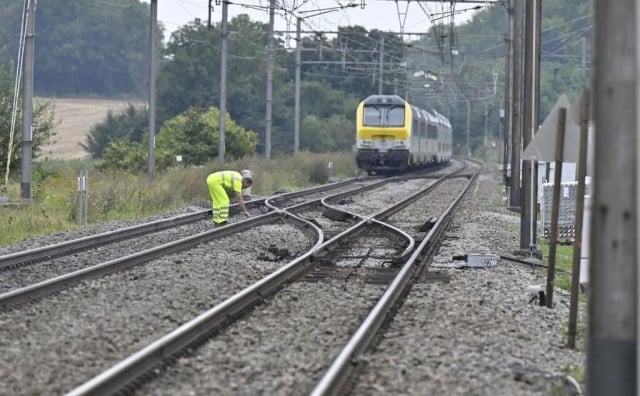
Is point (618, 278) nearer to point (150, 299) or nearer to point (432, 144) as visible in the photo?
point (150, 299)

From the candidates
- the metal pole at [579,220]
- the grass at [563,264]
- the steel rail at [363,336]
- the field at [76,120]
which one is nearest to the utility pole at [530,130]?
the grass at [563,264]

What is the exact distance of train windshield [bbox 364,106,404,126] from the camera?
1937 inches

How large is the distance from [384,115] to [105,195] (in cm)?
2407

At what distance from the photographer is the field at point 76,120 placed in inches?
3274

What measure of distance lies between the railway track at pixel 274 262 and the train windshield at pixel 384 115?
2076 centimetres

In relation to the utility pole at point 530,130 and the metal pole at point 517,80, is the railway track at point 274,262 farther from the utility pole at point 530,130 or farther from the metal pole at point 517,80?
the metal pole at point 517,80

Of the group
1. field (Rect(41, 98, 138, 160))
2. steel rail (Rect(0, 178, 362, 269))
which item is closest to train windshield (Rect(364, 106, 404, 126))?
steel rail (Rect(0, 178, 362, 269))

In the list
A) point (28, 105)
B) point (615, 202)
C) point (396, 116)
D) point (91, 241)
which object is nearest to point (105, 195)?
point (28, 105)

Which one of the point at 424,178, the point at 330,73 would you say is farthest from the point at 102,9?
the point at 424,178

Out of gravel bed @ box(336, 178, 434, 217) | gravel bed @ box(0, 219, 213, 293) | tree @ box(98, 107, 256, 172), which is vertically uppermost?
tree @ box(98, 107, 256, 172)

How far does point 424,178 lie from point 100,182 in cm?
2340

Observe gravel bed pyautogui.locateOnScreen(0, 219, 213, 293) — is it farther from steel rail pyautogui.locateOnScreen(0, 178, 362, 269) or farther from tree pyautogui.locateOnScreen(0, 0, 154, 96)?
tree pyautogui.locateOnScreen(0, 0, 154, 96)

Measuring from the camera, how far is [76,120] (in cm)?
9319

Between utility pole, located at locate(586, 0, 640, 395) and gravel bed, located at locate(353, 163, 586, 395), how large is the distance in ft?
5.62
